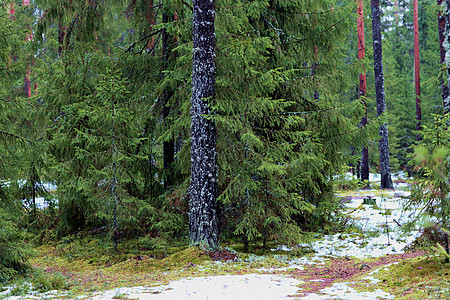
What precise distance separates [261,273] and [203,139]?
290 cm

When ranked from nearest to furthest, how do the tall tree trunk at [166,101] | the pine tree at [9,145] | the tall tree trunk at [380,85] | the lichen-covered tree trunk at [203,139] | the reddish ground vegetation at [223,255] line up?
the pine tree at [9,145] → the reddish ground vegetation at [223,255] → the lichen-covered tree trunk at [203,139] → the tall tree trunk at [166,101] → the tall tree trunk at [380,85]

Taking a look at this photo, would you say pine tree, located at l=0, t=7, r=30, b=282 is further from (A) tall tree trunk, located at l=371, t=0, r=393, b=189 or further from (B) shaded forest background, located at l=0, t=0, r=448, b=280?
(A) tall tree trunk, located at l=371, t=0, r=393, b=189

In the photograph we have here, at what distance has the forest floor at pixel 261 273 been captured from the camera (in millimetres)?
4730

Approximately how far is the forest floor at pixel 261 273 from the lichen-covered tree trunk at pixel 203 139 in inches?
A: 23.2

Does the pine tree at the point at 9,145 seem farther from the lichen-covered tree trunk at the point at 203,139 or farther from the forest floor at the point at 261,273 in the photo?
the lichen-covered tree trunk at the point at 203,139

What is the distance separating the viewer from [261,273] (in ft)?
20.5

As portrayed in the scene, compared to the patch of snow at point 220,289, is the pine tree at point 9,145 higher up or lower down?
higher up

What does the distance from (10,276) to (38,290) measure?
1087 mm

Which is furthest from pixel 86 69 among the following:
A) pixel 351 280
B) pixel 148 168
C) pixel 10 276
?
pixel 351 280

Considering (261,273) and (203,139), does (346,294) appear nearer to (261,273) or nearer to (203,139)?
(261,273)

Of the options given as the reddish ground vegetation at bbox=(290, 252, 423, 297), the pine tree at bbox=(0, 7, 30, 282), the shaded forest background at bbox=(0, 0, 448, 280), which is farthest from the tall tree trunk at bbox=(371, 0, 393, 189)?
the pine tree at bbox=(0, 7, 30, 282)

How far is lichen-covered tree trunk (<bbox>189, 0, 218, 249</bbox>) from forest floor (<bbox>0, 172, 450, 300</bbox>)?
0.59m

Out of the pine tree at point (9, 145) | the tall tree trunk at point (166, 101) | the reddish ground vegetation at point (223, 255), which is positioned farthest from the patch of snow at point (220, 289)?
the tall tree trunk at point (166, 101)

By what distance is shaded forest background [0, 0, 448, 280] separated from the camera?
8078 millimetres
